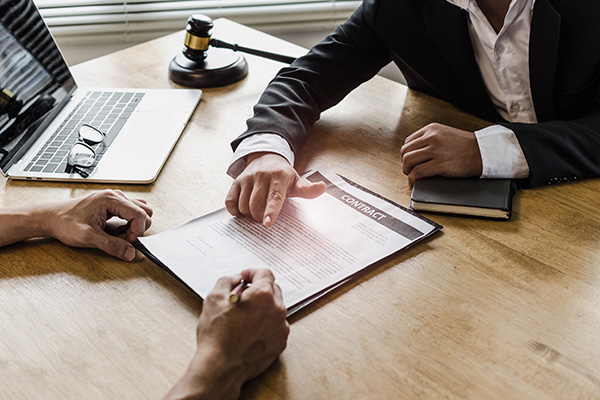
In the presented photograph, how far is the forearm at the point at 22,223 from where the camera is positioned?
3.18ft

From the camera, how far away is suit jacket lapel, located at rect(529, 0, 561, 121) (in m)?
1.12

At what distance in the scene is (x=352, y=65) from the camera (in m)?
1.39

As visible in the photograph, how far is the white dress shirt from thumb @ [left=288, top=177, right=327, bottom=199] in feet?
0.33

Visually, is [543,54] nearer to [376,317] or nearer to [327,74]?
[327,74]

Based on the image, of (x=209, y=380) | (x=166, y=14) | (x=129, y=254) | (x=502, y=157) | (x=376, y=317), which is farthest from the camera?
(x=166, y=14)

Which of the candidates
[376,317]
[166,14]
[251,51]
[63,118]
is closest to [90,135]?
[63,118]

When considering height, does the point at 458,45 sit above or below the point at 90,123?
above

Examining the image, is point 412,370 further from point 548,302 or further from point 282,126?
point 282,126

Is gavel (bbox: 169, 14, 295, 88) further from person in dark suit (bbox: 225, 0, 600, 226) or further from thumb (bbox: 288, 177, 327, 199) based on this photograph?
thumb (bbox: 288, 177, 327, 199)

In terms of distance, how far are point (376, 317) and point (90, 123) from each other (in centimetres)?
85

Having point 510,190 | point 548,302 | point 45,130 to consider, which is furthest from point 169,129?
point 548,302

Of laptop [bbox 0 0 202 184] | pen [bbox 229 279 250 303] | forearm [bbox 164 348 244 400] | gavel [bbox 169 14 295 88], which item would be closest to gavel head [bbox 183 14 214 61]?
gavel [bbox 169 14 295 88]

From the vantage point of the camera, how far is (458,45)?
1.26 m

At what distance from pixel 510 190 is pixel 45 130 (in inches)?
38.6
